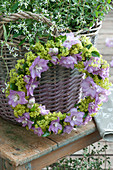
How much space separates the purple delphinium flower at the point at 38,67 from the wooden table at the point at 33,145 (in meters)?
0.25

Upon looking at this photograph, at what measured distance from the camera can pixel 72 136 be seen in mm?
968

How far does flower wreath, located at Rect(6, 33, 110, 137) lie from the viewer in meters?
0.82

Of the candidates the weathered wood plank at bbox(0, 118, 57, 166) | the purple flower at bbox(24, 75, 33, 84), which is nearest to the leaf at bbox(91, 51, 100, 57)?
the purple flower at bbox(24, 75, 33, 84)

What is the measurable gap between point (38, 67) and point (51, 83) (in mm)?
94

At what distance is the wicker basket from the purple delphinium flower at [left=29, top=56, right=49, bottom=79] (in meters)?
0.05

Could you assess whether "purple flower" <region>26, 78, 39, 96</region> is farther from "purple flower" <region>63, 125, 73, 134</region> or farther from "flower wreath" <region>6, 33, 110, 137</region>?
"purple flower" <region>63, 125, 73, 134</region>

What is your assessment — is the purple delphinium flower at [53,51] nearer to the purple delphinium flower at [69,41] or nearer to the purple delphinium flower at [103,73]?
the purple delphinium flower at [69,41]

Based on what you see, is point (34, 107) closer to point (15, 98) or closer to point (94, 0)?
point (15, 98)

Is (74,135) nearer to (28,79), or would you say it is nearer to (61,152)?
(61,152)

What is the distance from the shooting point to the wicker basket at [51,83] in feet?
2.78

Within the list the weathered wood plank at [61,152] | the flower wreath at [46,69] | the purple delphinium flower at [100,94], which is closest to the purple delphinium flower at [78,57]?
the flower wreath at [46,69]

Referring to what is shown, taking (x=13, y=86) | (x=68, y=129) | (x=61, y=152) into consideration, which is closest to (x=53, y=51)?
(x=13, y=86)

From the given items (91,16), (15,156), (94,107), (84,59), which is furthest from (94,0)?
(15,156)

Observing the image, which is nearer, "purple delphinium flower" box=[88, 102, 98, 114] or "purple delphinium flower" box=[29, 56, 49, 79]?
"purple delphinium flower" box=[29, 56, 49, 79]
